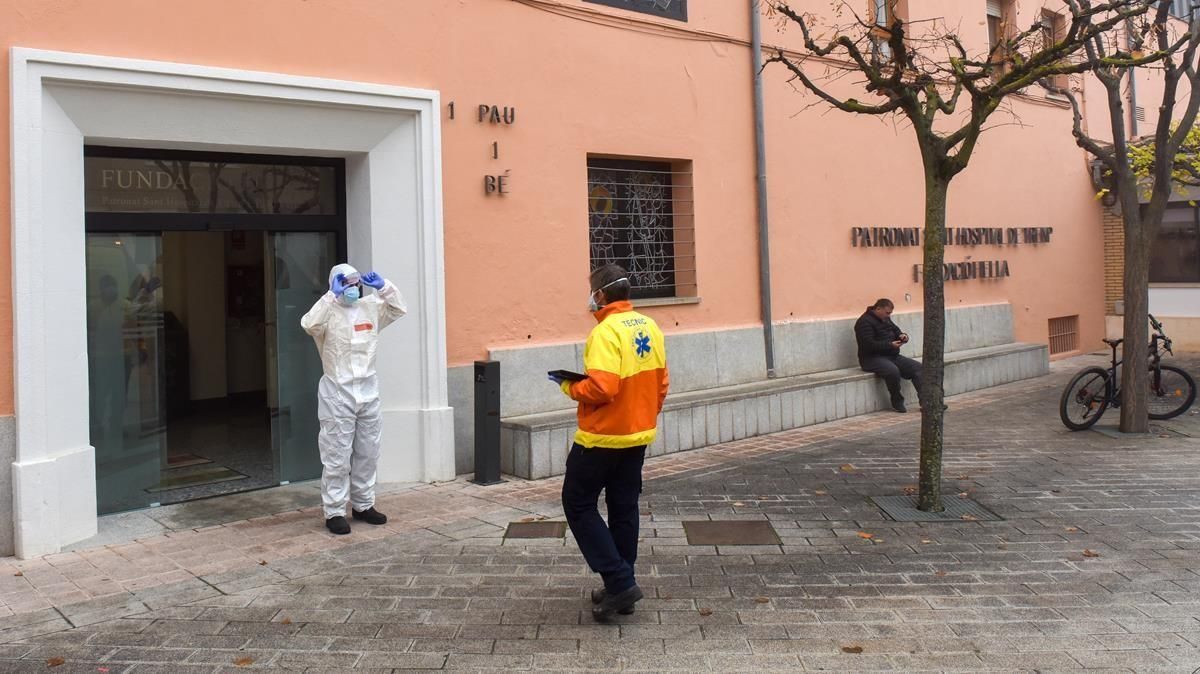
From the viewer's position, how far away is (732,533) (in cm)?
674

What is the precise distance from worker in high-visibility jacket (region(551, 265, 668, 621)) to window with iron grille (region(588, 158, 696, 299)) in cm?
504

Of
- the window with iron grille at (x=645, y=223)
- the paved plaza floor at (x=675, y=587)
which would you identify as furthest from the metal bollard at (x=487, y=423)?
the window with iron grille at (x=645, y=223)

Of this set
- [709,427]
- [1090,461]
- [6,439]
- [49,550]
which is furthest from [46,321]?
[1090,461]

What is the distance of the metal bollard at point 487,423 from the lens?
8312mm

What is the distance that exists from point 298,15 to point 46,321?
120 inches

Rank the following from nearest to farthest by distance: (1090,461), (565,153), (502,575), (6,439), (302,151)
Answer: (502,575) → (6,439) → (302,151) → (1090,461) → (565,153)

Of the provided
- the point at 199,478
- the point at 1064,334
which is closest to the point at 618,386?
the point at 199,478

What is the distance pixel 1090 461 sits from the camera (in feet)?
29.6

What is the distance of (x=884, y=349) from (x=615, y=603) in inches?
319

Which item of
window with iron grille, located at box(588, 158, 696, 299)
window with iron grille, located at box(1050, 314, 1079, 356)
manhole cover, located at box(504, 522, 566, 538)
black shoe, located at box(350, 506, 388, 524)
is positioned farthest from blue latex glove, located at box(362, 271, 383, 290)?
window with iron grille, located at box(1050, 314, 1079, 356)

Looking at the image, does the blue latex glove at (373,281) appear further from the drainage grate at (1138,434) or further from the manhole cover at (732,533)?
the drainage grate at (1138,434)

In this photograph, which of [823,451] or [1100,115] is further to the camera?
[1100,115]

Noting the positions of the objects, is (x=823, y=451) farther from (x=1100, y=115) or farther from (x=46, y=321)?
(x=1100, y=115)

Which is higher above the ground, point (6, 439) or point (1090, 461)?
point (6, 439)
